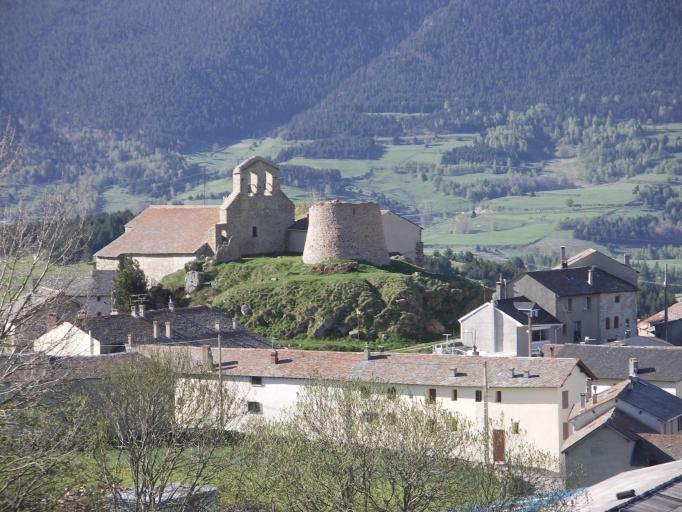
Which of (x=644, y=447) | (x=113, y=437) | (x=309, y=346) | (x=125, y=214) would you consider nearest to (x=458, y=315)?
(x=309, y=346)

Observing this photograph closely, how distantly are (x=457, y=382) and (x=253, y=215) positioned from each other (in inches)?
1391

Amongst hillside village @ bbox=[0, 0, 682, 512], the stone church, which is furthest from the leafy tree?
the stone church

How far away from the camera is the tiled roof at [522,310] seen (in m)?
69.3

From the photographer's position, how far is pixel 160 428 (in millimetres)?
40531

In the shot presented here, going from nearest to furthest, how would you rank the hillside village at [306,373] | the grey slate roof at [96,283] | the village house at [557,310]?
the hillside village at [306,373] → the village house at [557,310] → the grey slate roof at [96,283]

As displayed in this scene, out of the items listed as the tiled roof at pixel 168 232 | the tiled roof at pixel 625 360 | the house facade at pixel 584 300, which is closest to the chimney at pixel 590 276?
the house facade at pixel 584 300

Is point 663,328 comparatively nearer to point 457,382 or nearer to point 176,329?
point 176,329

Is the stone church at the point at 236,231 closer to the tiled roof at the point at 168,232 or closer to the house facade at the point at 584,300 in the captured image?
the tiled roof at the point at 168,232

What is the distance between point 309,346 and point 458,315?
9231 mm

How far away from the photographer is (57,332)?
58.0m

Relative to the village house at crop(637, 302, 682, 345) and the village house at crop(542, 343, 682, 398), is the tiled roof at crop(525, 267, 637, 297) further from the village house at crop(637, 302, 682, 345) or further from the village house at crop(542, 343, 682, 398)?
the village house at crop(542, 343, 682, 398)

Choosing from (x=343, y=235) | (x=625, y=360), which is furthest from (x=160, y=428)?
(x=343, y=235)

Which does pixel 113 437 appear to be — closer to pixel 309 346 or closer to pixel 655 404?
pixel 655 404

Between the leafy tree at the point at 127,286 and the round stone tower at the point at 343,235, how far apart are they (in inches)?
362
